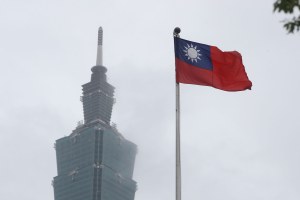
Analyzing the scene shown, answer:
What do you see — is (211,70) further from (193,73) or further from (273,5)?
(273,5)

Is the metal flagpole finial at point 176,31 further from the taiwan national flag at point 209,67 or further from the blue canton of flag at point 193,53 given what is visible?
the blue canton of flag at point 193,53

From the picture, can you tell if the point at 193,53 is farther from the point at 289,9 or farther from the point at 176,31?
the point at 289,9

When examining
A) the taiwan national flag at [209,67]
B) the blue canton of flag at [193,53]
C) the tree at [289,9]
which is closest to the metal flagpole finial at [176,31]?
the taiwan national flag at [209,67]

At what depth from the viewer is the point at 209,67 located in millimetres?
42281

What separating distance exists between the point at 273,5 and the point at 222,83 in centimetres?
1922

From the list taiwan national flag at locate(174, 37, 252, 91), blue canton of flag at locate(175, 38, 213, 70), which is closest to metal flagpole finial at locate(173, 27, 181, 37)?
taiwan national flag at locate(174, 37, 252, 91)

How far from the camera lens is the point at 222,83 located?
41.9 meters

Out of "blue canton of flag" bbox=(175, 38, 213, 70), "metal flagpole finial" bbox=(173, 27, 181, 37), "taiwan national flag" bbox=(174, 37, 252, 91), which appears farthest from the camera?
"metal flagpole finial" bbox=(173, 27, 181, 37)

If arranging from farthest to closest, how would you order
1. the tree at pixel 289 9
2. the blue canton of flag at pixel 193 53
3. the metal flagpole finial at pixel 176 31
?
1. the metal flagpole finial at pixel 176 31
2. the blue canton of flag at pixel 193 53
3. the tree at pixel 289 9

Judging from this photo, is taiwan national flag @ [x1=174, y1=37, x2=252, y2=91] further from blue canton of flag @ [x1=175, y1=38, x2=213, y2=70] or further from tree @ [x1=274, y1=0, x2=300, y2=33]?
tree @ [x1=274, y1=0, x2=300, y2=33]

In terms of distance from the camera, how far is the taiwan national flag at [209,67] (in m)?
41.5

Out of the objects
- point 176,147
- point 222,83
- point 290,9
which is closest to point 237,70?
point 222,83

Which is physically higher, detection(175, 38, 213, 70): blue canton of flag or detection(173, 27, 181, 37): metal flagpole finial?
detection(173, 27, 181, 37): metal flagpole finial

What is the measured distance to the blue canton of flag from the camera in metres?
42.2
